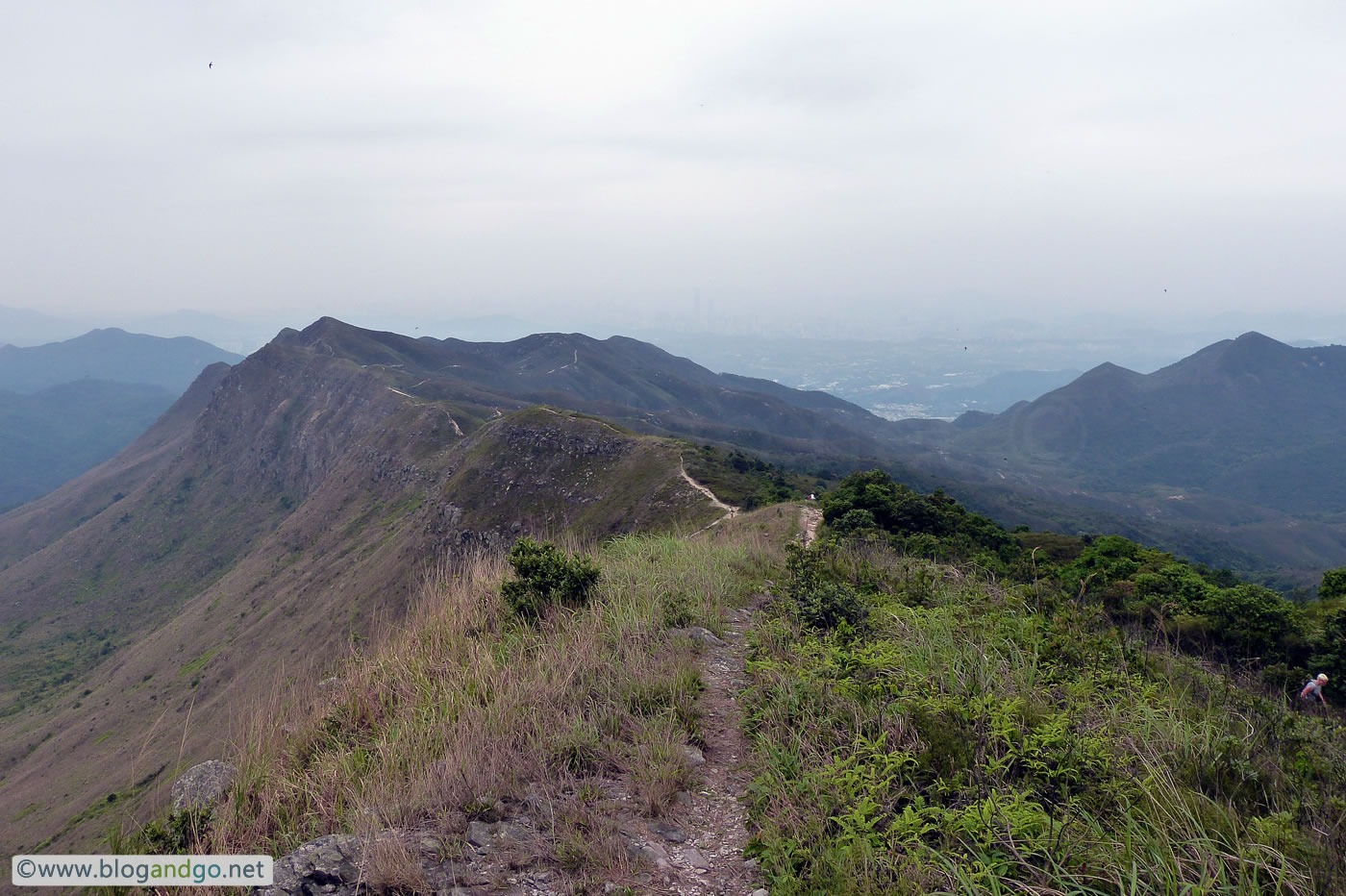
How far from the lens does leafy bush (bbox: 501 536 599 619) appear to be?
22.5 ft

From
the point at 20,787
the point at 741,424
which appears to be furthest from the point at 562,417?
the point at 741,424

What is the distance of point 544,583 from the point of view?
274 inches

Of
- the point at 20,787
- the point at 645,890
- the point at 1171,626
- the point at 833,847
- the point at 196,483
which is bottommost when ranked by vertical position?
the point at 20,787

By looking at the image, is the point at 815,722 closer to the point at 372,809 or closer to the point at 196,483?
the point at 372,809

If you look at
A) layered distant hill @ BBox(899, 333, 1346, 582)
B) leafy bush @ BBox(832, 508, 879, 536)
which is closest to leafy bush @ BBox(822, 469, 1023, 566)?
leafy bush @ BBox(832, 508, 879, 536)

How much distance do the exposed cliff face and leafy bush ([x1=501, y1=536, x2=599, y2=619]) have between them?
2.13 meters

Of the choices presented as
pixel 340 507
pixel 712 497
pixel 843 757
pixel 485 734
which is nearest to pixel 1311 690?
pixel 843 757

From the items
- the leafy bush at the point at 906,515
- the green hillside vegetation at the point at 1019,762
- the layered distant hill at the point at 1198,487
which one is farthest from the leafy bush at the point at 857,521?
the layered distant hill at the point at 1198,487

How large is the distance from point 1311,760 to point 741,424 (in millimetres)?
168167

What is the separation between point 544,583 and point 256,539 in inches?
4119

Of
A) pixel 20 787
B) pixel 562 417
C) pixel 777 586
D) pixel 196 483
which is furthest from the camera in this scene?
pixel 196 483

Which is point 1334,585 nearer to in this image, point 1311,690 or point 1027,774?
point 1311,690

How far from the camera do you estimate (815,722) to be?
4371 mm

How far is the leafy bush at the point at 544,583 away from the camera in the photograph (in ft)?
22.5
